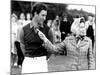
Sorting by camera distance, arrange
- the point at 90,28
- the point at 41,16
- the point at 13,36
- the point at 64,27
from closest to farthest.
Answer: the point at 13,36 < the point at 41,16 < the point at 64,27 < the point at 90,28

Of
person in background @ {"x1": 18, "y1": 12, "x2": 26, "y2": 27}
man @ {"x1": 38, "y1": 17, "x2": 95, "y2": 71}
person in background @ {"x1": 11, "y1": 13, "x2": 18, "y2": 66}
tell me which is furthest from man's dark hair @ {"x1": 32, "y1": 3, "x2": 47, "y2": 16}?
man @ {"x1": 38, "y1": 17, "x2": 95, "y2": 71}

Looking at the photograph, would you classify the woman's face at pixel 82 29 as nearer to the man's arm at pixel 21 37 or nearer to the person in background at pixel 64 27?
the person in background at pixel 64 27

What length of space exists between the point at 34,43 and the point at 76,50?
0.63m

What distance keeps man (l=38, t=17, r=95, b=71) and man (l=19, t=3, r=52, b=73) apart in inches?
5.0

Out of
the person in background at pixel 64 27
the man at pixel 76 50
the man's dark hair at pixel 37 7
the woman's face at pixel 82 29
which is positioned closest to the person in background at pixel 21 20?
the man's dark hair at pixel 37 7

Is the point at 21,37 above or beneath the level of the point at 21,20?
beneath

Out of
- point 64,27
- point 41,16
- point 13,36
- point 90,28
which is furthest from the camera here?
point 90,28

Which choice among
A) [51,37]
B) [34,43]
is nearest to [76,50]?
[51,37]

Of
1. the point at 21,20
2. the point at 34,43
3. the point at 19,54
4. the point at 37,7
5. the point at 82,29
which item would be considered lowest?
the point at 19,54

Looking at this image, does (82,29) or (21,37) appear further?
(82,29)

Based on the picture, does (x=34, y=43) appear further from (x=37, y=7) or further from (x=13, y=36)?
(x=37, y=7)

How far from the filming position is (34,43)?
269 centimetres

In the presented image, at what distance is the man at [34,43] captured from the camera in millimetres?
2658
